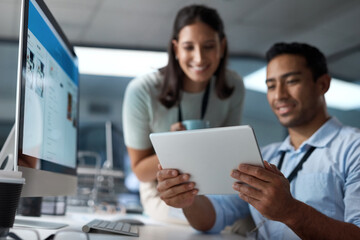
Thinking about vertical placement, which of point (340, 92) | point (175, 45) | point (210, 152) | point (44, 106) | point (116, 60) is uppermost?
point (116, 60)

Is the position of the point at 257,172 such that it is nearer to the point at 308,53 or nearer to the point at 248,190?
the point at 248,190

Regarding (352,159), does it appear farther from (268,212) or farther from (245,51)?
(245,51)

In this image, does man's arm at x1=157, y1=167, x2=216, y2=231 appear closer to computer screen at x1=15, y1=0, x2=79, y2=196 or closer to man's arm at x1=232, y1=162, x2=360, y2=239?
man's arm at x1=232, y1=162, x2=360, y2=239

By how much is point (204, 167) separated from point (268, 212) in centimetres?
19

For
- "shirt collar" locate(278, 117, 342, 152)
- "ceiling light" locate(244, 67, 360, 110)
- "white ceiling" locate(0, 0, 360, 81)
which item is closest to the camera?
"shirt collar" locate(278, 117, 342, 152)

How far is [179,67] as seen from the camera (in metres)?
2.02

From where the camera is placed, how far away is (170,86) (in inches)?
77.9

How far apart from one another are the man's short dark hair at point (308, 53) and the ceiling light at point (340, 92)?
4.06 m

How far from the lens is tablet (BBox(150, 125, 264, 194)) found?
0.93 meters

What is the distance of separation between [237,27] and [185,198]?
3996 mm

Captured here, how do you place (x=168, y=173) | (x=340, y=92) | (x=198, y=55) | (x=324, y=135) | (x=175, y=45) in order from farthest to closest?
(x=340, y=92), (x=175, y=45), (x=198, y=55), (x=324, y=135), (x=168, y=173)

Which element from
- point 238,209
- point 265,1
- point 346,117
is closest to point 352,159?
point 238,209

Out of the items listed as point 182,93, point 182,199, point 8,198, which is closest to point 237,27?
point 182,93

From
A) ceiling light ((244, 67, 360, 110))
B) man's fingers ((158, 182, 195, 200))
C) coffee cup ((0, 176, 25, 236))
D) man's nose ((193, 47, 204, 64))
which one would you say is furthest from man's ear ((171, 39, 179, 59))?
ceiling light ((244, 67, 360, 110))
